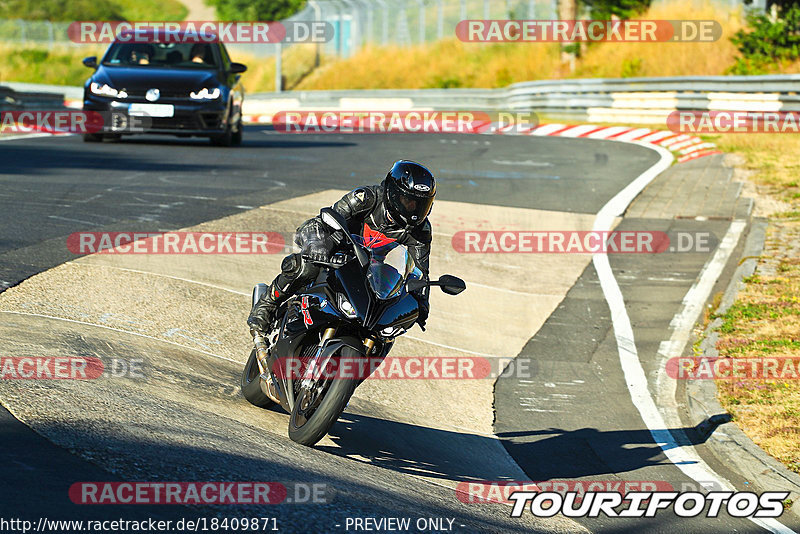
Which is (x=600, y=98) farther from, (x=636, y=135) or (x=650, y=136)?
(x=650, y=136)

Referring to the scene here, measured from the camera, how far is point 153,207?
1189 centimetres

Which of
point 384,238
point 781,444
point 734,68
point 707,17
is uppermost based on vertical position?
point 707,17

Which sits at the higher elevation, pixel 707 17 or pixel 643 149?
pixel 707 17

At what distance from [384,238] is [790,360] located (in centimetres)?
429

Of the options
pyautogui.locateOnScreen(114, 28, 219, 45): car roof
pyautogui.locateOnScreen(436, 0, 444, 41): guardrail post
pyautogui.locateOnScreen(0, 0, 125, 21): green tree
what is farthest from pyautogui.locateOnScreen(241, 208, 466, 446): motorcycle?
pyautogui.locateOnScreen(0, 0, 125, 21): green tree

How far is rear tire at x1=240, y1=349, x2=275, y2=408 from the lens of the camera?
638 cm

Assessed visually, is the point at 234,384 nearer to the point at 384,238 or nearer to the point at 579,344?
the point at 384,238

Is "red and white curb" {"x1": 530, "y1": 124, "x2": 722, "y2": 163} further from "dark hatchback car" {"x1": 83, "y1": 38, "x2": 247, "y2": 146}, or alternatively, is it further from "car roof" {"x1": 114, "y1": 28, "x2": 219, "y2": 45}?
"car roof" {"x1": 114, "y1": 28, "x2": 219, "y2": 45}

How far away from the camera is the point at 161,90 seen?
1680 cm

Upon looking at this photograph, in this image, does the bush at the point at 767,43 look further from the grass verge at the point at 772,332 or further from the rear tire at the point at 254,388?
the rear tire at the point at 254,388

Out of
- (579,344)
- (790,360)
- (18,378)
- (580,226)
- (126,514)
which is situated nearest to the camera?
(126,514)

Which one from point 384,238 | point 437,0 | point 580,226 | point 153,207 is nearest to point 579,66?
point 437,0

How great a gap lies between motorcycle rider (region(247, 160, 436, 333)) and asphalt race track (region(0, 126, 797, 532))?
81cm

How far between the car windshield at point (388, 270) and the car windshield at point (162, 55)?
43.4 feet
